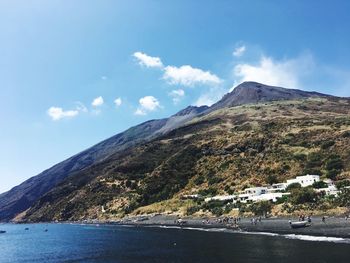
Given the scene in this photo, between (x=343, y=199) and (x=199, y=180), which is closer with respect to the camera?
(x=343, y=199)

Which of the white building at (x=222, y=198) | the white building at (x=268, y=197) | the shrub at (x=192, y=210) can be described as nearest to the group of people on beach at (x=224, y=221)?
the white building at (x=268, y=197)

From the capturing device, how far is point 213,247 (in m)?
66.7

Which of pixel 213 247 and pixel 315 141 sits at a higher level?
pixel 315 141

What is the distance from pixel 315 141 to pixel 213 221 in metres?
69.1

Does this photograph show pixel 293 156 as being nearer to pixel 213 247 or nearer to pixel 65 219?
pixel 213 247

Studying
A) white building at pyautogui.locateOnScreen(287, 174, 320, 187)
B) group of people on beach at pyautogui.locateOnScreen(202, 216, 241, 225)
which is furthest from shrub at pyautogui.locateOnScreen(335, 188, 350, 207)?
group of people on beach at pyautogui.locateOnScreen(202, 216, 241, 225)

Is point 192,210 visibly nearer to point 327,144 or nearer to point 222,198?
point 222,198

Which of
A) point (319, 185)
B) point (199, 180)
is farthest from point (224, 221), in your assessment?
point (199, 180)

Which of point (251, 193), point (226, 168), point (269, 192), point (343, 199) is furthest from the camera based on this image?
point (226, 168)

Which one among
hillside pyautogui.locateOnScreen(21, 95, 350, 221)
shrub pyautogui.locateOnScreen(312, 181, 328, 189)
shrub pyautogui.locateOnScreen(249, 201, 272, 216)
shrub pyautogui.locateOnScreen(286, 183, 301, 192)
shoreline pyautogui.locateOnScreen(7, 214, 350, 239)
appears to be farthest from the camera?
hillside pyautogui.locateOnScreen(21, 95, 350, 221)

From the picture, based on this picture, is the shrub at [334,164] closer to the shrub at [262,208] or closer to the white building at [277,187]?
the white building at [277,187]

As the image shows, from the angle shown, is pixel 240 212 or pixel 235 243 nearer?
pixel 235 243

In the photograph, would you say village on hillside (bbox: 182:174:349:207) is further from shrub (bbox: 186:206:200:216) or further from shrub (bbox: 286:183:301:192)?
shrub (bbox: 186:206:200:216)

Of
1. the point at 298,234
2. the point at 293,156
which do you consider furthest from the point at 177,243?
the point at 293,156
